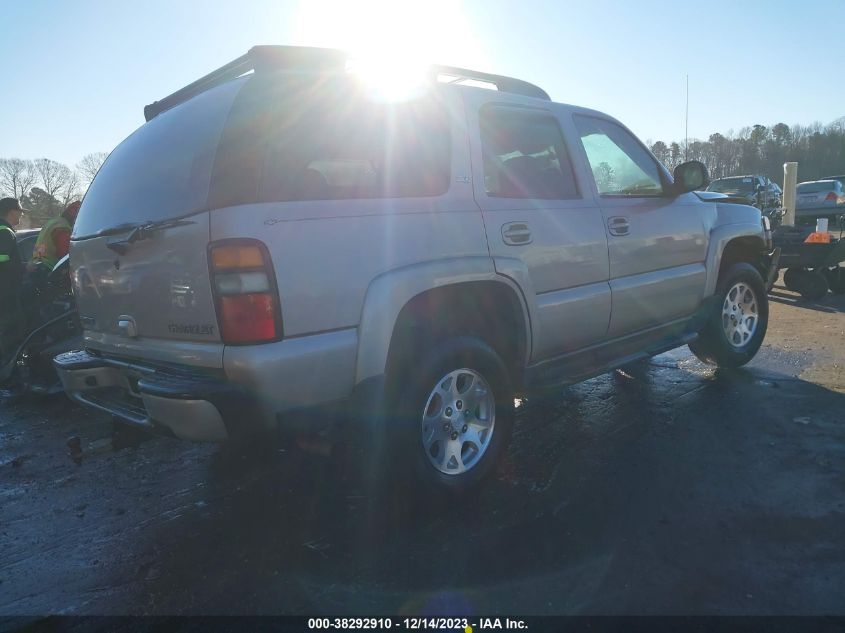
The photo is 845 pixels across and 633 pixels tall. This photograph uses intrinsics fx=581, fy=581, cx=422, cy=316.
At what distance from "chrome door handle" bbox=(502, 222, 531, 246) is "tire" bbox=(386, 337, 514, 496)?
23.7 inches

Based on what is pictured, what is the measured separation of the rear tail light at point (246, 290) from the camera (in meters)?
2.34

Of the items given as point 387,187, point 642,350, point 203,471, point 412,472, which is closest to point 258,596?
point 412,472

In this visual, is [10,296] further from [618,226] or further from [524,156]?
[618,226]

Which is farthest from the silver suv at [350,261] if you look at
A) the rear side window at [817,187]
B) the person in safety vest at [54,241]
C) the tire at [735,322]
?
the rear side window at [817,187]

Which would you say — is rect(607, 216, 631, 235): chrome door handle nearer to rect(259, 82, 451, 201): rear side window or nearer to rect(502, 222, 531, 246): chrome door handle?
rect(502, 222, 531, 246): chrome door handle

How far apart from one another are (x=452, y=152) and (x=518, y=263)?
705 millimetres

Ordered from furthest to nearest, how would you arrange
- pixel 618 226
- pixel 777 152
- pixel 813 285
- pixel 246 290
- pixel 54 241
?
pixel 777 152 < pixel 813 285 < pixel 54 241 < pixel 618 226 < pixel 246 290

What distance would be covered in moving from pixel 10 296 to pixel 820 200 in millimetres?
22154

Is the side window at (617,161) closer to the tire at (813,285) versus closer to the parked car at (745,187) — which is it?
the tire at (813,285)

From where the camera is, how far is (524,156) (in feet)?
11.8

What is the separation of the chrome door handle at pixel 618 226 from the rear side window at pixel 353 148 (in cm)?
140

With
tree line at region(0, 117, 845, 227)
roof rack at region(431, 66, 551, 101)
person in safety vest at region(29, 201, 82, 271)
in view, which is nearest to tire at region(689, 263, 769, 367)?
roof rack at region(431, 66, 551, 101)

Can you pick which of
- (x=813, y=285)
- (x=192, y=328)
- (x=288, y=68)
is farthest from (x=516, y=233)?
(x=813, y=285)

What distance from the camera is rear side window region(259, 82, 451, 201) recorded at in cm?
251
